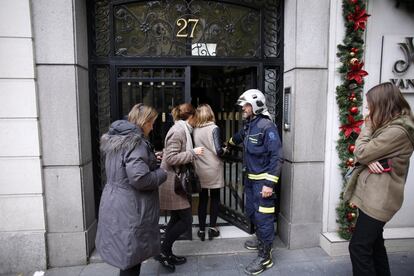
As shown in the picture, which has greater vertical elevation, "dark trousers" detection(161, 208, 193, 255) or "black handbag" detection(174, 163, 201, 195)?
"black handbag" detection(174, 163, 201, 195)

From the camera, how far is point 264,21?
4.23 metres

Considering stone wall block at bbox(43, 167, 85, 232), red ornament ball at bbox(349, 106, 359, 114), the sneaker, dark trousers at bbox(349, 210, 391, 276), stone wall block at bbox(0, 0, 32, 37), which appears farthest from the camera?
the sneaker

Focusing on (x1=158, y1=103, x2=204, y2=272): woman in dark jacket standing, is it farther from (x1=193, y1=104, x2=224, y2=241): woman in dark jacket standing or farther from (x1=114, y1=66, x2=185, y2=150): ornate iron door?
(x1=114, y1=66, x2=185, y2=150): ornate iron door

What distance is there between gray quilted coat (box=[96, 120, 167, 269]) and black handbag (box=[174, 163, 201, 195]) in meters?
0.88

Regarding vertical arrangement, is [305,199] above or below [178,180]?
below

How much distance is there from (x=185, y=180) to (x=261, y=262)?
129cm

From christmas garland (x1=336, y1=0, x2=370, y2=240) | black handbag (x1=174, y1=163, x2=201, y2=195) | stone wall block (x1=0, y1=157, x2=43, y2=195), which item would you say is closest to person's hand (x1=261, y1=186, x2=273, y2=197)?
black handbag (x1=174, y1=163, x2=201, y2=195)

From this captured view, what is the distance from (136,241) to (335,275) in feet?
7.58

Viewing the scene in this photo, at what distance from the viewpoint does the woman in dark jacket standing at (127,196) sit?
2445 mm

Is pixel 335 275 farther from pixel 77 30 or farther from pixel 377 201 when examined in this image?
pixel 77 30

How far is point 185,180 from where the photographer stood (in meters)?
3.47

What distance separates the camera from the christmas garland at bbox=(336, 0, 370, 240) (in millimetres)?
3658

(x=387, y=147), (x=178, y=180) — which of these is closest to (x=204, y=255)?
(x=178, y=180)

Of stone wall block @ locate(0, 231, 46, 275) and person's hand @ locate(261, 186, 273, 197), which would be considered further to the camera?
stone wall block @ locate(0, 231, 46, 275)
